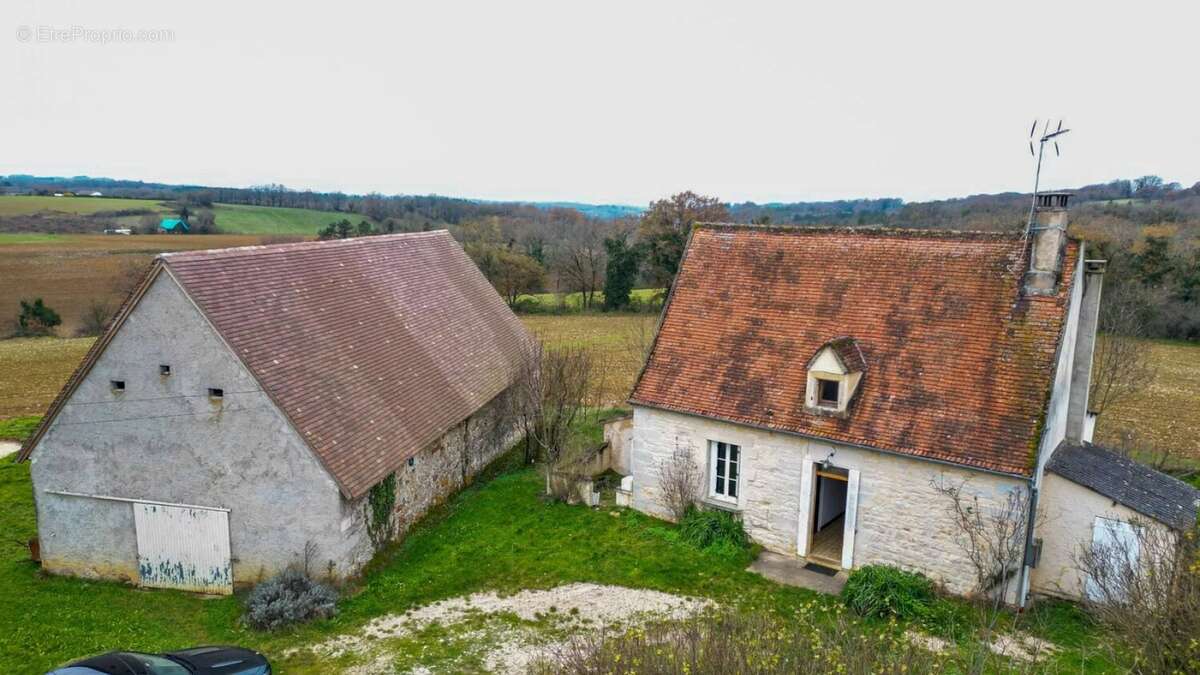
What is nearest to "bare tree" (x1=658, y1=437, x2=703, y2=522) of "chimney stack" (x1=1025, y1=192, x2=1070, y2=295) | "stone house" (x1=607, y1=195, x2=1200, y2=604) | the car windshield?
"stone house" (x1=607, y1=195, x2=1200, y2=604)

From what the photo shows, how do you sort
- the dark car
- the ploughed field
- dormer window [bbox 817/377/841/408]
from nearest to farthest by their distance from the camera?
the dark car, dormer window [bbox 817/377/841/408], the ploughed field

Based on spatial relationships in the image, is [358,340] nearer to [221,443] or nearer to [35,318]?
[221,443]

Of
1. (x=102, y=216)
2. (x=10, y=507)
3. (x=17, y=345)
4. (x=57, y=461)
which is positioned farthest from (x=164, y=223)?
(x=57, y=461)

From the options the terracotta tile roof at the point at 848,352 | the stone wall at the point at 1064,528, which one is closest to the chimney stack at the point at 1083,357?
the stone wall at the point at 1064,528

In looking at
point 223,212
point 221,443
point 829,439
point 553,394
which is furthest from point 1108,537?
point 223,212

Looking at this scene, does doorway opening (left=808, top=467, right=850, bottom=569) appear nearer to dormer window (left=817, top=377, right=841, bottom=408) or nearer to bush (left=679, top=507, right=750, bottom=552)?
dormer window (left=817, top=377, right=841, bottom=408)
